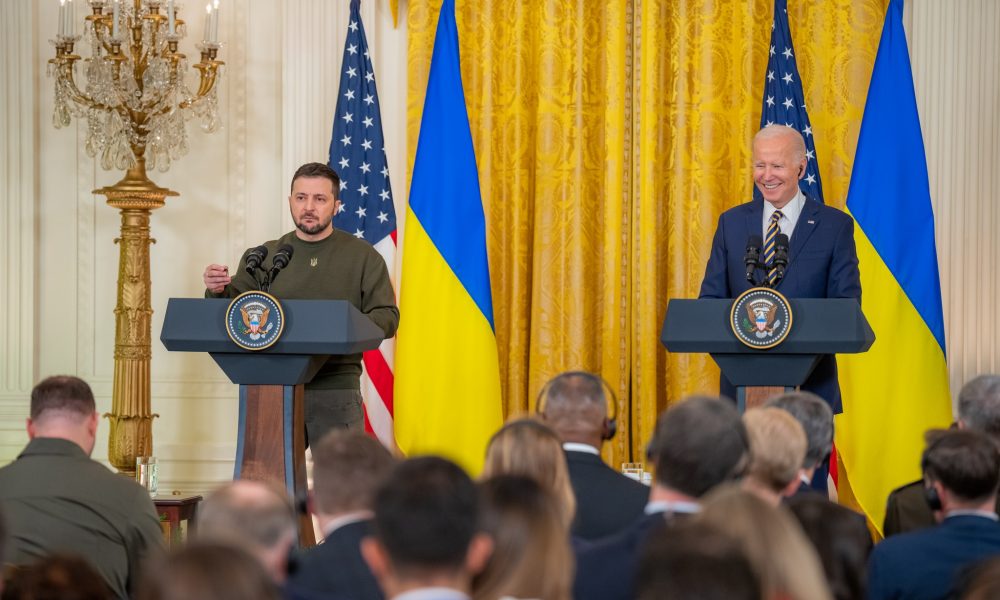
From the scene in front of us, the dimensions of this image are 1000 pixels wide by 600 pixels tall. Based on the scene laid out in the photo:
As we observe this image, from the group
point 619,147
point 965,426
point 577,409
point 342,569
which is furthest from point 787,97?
point 342,569

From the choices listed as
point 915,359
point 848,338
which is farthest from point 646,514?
point 915,359

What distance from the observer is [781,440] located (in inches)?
112

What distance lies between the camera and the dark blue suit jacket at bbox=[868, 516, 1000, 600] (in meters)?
2.67

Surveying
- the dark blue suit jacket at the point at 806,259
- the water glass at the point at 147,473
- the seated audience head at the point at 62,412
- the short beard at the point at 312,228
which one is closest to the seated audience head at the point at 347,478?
the seated audience head at the point at 62,412

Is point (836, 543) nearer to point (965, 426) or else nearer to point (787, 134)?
point (965, 426)

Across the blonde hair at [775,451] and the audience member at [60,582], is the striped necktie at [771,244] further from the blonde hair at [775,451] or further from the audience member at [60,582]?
the audience member at [60,582]

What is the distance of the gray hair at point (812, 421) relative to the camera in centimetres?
328

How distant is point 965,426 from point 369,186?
3810 mm

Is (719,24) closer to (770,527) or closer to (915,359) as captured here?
(915,359)

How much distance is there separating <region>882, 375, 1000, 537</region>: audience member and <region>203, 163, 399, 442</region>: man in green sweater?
208cm

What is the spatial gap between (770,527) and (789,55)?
513 centimetres

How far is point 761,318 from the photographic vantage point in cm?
423

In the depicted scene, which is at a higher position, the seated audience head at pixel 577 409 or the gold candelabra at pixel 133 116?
the gold candelabra at pixel 133 116

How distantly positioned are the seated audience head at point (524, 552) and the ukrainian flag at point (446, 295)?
176 inches
